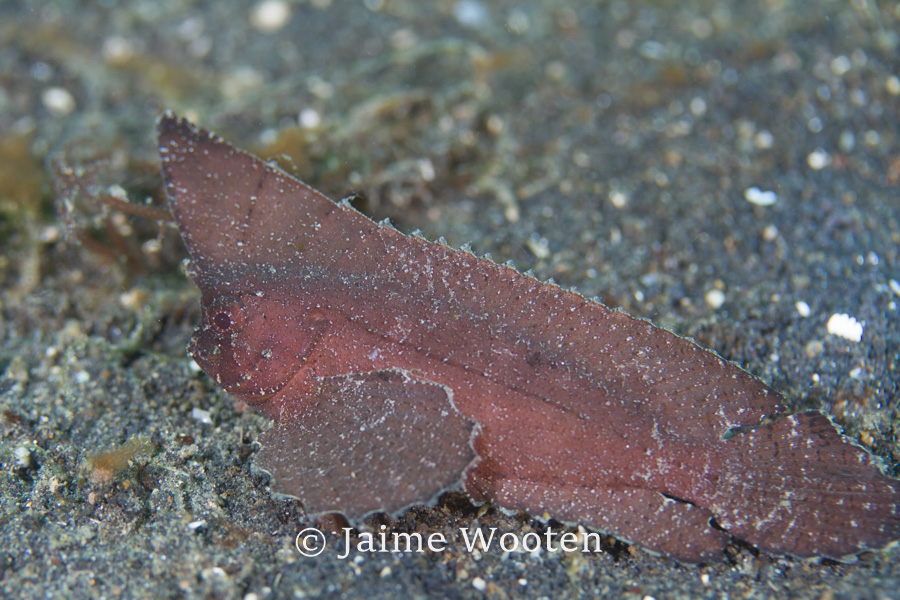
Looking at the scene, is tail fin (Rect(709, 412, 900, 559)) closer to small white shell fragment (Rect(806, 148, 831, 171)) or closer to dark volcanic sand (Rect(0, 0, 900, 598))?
dark volcanic sand (Rect(0, 0, 900, 598))

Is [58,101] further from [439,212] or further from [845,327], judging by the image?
[845,327]

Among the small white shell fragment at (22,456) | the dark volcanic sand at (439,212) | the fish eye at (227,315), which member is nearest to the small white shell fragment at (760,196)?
the dark volcanic sand at (439,212)

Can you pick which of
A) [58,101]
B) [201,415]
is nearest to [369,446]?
[201,415]

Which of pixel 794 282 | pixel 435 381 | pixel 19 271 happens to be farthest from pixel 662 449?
pixel 19 271

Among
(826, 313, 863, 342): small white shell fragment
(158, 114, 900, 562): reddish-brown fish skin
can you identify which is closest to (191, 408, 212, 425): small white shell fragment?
(158, 114, 900, 562): reddish-brown fish skin

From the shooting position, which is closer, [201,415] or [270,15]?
[201,415]
